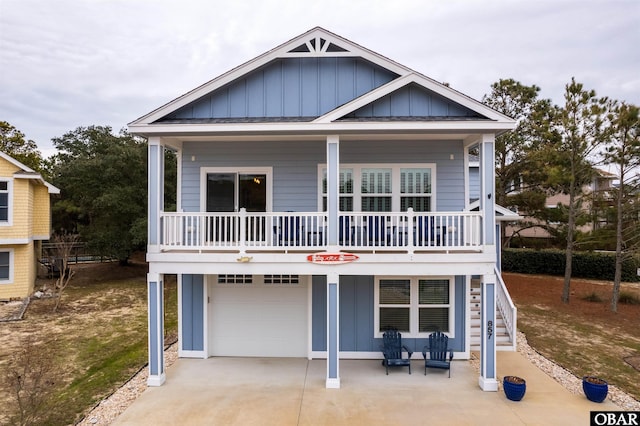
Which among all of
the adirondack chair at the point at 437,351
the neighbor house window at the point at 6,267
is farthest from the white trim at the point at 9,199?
the adirondack chair at the point at 437,351

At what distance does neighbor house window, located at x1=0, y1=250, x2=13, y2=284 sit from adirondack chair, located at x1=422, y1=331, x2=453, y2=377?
1891 centimetres

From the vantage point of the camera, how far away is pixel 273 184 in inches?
397

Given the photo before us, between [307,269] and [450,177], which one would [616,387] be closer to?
[450,177]

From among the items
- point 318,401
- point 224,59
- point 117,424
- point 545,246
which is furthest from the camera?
point 224,59

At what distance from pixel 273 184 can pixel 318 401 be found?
542 cm

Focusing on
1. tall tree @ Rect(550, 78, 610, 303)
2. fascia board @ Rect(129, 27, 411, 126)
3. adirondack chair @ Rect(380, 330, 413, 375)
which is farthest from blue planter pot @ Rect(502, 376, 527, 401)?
tall tree @ Rect(550, 78, 610, 303)

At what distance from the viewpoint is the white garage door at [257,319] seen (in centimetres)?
1006

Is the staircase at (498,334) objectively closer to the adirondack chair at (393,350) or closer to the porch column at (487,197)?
the adirondack chair at (393,350)

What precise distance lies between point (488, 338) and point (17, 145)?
3808 centimetres

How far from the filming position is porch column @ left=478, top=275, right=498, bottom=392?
7895 millimetres

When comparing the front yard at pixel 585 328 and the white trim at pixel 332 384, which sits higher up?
the white trim at pixel 332 384

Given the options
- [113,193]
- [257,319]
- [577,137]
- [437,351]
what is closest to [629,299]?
[577,137]

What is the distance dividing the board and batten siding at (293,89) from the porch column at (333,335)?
14.8 ft

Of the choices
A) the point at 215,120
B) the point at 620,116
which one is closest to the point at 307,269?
the point at 215,120
